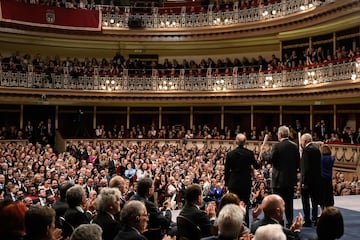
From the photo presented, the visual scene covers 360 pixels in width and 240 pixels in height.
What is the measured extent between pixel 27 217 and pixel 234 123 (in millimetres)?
21806

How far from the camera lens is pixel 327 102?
66.9ft

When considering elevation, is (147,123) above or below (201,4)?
below

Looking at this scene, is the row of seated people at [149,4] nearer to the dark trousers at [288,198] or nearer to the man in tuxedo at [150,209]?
the dark trousers at [288,198]

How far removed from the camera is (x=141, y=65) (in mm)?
24312

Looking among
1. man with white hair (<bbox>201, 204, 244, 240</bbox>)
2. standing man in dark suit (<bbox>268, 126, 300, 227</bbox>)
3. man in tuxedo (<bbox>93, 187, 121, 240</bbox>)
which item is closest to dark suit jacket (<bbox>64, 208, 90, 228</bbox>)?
man in tuxedo (<bbox>93, 187, 121, 240</bbox>)

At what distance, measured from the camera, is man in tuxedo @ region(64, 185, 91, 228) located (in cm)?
526

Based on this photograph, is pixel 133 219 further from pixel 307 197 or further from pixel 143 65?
pixel 143 65

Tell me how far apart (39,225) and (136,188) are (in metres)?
3.15

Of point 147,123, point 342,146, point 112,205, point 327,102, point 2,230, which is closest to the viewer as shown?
point 2,230

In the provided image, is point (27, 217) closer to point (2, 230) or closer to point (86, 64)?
point (2, 230)

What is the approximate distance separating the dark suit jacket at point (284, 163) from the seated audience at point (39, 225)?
13.7 ft

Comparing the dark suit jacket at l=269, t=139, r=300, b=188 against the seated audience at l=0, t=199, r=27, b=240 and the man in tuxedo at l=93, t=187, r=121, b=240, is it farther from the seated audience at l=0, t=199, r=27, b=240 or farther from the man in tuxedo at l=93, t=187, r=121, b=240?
the seated audience at l=0, t=199, r=27, b=240

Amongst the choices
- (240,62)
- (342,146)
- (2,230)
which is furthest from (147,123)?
(2,230)

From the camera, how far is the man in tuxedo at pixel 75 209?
5.26 m
